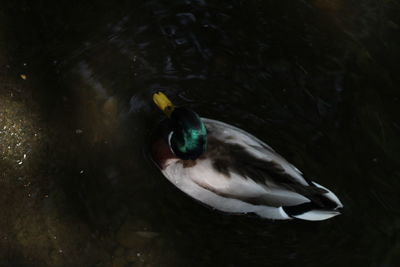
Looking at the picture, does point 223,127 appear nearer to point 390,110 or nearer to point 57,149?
point 57,149

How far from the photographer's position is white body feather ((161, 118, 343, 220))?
3697mm

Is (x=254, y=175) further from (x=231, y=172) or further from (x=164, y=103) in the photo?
(x=164, y=103)

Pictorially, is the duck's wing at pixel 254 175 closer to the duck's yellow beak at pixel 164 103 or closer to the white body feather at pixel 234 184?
the white body feather at pixel 234 184

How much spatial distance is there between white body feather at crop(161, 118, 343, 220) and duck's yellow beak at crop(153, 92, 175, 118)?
0.28 metres

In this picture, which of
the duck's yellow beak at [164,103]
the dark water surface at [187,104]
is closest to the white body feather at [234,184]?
the dark water surface at [187,104]

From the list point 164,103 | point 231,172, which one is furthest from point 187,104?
point 231,172

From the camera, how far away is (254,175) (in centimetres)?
368

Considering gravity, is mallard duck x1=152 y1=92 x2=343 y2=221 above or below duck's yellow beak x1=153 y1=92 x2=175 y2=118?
below

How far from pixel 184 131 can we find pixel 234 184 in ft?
1.61

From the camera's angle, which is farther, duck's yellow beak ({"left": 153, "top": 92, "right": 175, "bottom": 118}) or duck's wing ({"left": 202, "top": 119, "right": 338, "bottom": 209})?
duck's yellow beak ({"left": 153, "top": 92, "right": 175, "bottom": 118})

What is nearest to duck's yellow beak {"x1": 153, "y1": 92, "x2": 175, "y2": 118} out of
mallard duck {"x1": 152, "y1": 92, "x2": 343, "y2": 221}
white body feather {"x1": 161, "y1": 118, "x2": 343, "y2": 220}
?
mallard duck {"x1": 152, "y1": 92, "x2": 343, "y2": 221}

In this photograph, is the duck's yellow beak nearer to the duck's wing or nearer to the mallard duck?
the mallard duck

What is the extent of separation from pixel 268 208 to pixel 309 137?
706 mm

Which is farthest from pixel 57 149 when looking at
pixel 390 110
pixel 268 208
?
pixel 390 110
